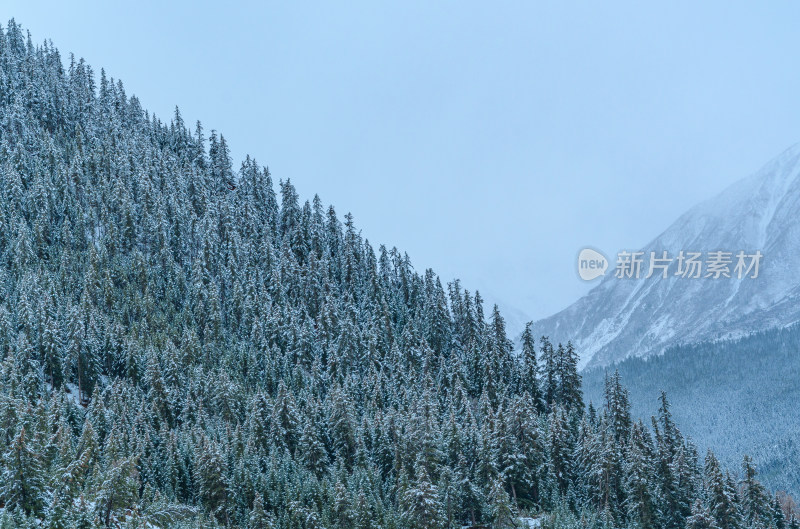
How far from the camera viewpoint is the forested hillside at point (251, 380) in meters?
70.4

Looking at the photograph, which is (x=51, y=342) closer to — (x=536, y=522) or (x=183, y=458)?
(x=183, y=458)

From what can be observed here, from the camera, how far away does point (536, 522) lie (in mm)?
75875

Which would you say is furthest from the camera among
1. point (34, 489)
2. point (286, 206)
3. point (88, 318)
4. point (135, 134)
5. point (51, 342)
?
point (135, 134)

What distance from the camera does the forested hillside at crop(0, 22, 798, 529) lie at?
7038cm

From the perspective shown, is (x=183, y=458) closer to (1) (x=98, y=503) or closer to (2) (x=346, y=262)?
(1) (x=98, y=503)

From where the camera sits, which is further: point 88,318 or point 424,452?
point 88,318

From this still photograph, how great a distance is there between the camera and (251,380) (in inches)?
4188

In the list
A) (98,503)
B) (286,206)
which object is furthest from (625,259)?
(98,503)

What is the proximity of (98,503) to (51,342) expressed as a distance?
148 feet

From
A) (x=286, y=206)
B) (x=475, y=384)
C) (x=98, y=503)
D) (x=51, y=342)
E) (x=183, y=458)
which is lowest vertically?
(x=98, y=503)

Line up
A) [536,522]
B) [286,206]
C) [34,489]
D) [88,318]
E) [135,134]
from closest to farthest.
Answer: [34,489] → [536,522] → [88,318] → [286,206] → [135,134]

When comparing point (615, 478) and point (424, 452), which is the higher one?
point (424, 452)

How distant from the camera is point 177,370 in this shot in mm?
99812

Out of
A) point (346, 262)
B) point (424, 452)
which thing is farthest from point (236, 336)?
point (424, 452)
